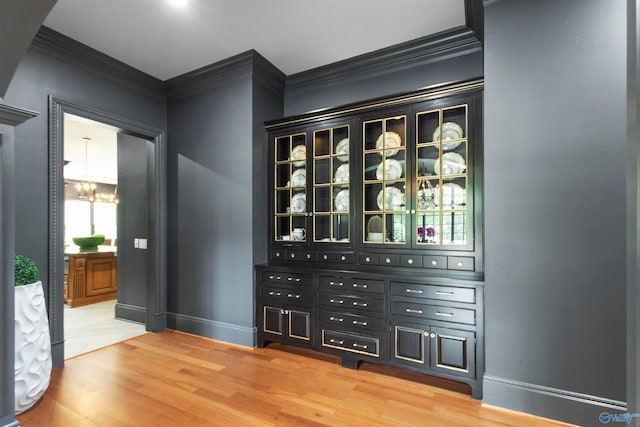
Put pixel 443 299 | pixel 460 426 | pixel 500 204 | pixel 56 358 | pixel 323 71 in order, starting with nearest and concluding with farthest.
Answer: pixel 460 426 < pixel 500 204 < pixel 443 299 < pixel 56 358 < pixel 323 71

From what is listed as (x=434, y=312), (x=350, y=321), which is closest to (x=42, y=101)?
(x=350, y=321)

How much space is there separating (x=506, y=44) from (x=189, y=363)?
3525mm

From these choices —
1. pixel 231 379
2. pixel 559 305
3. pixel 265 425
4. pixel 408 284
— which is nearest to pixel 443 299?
pixel 408 284

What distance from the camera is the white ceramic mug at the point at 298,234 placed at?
330 centimetres

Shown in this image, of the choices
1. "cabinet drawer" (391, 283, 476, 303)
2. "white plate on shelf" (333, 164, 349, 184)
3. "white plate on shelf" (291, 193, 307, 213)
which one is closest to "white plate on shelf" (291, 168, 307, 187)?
"white plate on shelf" (291, 193, 307, 213)

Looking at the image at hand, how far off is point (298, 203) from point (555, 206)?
2.15m

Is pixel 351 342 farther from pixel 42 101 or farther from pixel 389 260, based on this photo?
pixel 42 101

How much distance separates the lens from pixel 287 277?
311 centimetres

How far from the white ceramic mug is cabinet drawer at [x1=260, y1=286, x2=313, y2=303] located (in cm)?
54

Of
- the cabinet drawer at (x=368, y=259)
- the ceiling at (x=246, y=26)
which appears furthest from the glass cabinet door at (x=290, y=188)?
the ceiling at (x=246, y=26)

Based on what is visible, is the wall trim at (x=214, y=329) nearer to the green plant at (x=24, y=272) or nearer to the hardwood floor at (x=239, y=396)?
the hardwood floor at (x=239, y=396)

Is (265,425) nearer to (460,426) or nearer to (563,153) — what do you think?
(460,426)

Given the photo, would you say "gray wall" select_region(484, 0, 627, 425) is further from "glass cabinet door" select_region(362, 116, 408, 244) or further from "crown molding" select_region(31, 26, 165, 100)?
Result: "crown molding" select_region(31, 26, 165, 100)

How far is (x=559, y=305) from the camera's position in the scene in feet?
6.65
